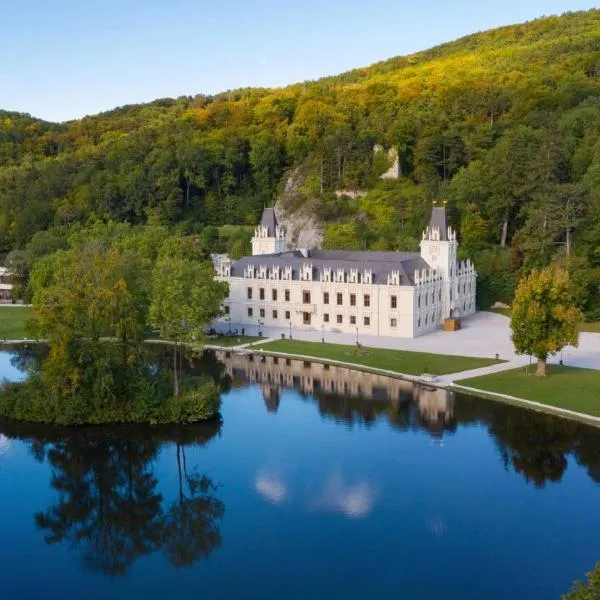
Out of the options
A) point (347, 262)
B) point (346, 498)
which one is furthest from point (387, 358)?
point (346, 498)

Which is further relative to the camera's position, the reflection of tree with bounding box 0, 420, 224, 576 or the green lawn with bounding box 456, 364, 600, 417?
the green lawn with bounding box 456, 364, 600, 417

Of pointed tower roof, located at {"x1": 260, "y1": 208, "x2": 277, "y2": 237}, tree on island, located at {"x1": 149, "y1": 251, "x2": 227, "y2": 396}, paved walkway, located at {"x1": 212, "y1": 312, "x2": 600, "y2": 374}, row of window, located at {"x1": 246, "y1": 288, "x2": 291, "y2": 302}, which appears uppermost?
pointed tower roof, located at {"x1": 260, "y1": 208, "x2": 277, "y2": 237}

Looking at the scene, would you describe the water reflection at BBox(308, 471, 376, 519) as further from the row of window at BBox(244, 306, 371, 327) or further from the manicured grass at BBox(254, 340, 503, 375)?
the row of window at BBox(244, 306, 371, 327)

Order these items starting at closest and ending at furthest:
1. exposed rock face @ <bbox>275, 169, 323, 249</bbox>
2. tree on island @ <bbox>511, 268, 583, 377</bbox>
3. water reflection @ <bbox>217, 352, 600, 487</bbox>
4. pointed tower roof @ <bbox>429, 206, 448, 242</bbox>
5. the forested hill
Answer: water reflection @ <bbox>217, 352, 600, 487</bbox>
tree on island @ <bbox>511, 268, 583, 377</bbox>
pointed tower roof @ <bbox>429, 206, 448, 242</bbox>
the forested hill
exposed rock face @ <bbox>275, 169, 323, 249</bbox>

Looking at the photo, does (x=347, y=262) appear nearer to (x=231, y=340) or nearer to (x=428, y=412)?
(x=231, y=340)

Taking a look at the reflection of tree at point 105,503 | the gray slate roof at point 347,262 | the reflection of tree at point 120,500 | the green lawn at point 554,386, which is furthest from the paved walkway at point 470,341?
the reflection of tree at point 105,503

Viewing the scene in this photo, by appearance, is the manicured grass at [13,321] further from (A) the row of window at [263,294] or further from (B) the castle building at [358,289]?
(A) the row of window at [263,294]

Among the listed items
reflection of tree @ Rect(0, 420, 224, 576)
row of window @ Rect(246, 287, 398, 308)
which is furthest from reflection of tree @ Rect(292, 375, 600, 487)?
row of window @ Rect(246, 287, 398, 308)
